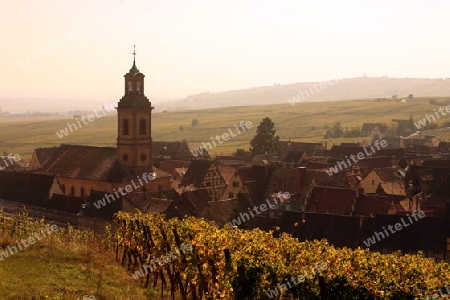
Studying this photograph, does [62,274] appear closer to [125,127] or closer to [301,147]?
[125,127]

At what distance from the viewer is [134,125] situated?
220 feet

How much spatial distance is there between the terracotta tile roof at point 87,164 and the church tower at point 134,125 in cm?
158

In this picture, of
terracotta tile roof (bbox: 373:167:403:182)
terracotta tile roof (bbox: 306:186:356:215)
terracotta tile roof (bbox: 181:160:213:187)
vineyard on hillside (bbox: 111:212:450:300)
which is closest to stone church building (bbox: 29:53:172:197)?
terracotta tile roof (bbox: 181:160:213:187)

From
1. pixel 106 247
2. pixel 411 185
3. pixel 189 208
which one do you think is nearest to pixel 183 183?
pixel 189 208

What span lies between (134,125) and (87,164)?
25.6 ft

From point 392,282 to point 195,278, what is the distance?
6.70 metres

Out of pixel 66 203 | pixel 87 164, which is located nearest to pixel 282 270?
pixel 66 203

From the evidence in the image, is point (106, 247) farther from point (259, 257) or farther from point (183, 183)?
point (183, 183)

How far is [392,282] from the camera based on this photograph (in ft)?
48.6

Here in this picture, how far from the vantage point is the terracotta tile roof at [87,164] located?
65562 millimetres

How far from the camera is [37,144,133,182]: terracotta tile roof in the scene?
65562 mm

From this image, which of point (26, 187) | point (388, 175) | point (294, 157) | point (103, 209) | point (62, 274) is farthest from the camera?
point (294, 157)

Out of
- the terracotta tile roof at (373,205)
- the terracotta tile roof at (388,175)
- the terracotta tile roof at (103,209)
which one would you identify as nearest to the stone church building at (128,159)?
the terracotta tile roof at (103,209)

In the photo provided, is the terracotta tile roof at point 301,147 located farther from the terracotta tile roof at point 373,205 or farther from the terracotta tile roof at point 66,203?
the terracotta tile roof at point 66,203
